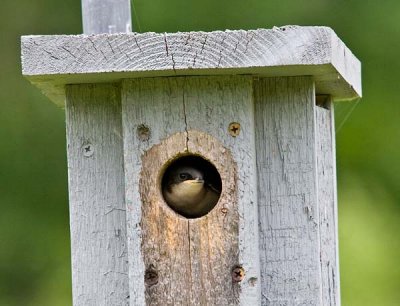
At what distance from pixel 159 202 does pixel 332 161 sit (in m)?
0.55

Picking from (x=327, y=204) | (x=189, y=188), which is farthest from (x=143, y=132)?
(x=327, y=204)

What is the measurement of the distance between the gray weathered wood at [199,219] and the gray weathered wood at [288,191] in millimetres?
61

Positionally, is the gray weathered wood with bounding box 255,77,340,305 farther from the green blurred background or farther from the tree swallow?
the green blurred background

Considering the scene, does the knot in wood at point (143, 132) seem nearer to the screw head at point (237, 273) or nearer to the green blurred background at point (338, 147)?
the screw head at point (237, 273)

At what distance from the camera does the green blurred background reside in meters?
6.64

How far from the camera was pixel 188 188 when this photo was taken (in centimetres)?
312

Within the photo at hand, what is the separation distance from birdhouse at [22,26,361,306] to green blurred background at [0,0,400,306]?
251 cm

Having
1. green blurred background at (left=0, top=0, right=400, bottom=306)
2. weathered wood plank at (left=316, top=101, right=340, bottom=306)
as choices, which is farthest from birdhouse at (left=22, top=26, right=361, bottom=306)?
green blurred background at (left=0, top=0, right=400, bottom=306)

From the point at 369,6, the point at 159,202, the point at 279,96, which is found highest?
the point at 369,6

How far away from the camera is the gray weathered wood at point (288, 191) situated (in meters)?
3.15

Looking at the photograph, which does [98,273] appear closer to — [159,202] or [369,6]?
[159,202]

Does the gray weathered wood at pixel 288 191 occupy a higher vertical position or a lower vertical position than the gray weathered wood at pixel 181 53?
lower

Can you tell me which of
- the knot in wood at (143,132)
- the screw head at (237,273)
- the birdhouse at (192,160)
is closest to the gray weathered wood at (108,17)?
the birdhouse at (192,160)

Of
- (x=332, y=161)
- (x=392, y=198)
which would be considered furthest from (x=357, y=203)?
(x=332, y=161)
